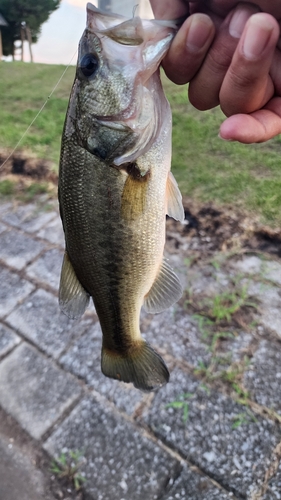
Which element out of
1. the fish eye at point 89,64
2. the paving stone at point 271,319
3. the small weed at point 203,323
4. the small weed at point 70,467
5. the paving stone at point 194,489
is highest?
the fish eye at point 89,64

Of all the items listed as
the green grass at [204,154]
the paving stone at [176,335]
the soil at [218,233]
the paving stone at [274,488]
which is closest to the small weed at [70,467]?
the paving stone at [176,335]

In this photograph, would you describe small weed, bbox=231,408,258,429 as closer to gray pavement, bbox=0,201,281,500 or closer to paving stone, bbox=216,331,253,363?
gray pavement, bbox=0,201,281,500

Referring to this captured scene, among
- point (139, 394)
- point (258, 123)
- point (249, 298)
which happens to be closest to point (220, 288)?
point (249, 298)

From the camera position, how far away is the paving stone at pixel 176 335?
2.41 m

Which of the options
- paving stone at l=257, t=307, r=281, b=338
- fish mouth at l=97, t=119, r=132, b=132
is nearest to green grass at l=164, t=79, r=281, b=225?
paving stone at l=257, t=307, r=281, b=338

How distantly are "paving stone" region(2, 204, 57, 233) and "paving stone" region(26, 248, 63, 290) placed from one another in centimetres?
43

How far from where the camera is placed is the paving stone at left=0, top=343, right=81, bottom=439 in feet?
7.39

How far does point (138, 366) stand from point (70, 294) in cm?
38

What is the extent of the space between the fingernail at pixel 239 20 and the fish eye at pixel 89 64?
1.26 feet

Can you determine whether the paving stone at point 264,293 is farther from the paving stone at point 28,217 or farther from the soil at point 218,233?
the paving stone at point 28,217

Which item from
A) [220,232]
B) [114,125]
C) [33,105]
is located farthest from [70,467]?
[33,105]

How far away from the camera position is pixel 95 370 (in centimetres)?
242

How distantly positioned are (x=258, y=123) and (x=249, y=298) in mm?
1602

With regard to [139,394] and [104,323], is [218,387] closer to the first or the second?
[139,394]
